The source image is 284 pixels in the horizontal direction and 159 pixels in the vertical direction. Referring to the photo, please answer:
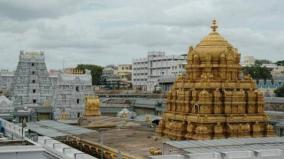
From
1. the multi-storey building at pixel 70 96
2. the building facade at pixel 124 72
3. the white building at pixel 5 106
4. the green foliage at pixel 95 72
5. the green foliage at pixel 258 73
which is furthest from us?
the building facade at pixel 124 72

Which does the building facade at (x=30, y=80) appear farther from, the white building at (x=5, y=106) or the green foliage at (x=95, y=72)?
the green foliage at (x=95, y=72)

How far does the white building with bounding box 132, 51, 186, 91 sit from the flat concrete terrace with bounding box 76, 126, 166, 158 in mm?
58512

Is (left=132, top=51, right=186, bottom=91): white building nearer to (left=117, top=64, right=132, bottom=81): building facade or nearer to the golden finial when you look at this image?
(left=117, top=64, right=132, bottom=81): building facade

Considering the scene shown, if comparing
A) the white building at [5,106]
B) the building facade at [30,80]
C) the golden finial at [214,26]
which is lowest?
the white building at [5,106]

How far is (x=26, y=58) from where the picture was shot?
5562 centimetres

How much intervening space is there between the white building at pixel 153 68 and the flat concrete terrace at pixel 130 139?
58512 mm

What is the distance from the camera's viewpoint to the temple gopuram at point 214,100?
90.4 feet

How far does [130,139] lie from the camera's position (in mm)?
28828

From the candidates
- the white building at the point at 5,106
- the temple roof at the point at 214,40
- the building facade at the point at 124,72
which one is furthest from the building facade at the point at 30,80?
the building facade at the point at 124,72

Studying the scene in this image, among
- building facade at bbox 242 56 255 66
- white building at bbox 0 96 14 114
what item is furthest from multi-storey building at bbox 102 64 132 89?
white building at bbox 0 96 14 114

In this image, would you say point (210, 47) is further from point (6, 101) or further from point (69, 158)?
point (6, 101)

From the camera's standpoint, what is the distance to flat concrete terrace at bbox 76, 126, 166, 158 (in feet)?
80.8

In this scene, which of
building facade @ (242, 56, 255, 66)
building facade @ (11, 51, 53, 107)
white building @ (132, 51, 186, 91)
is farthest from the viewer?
building facade @ (242, 56, 255, 66)

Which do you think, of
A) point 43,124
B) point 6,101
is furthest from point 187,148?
point 6,101
